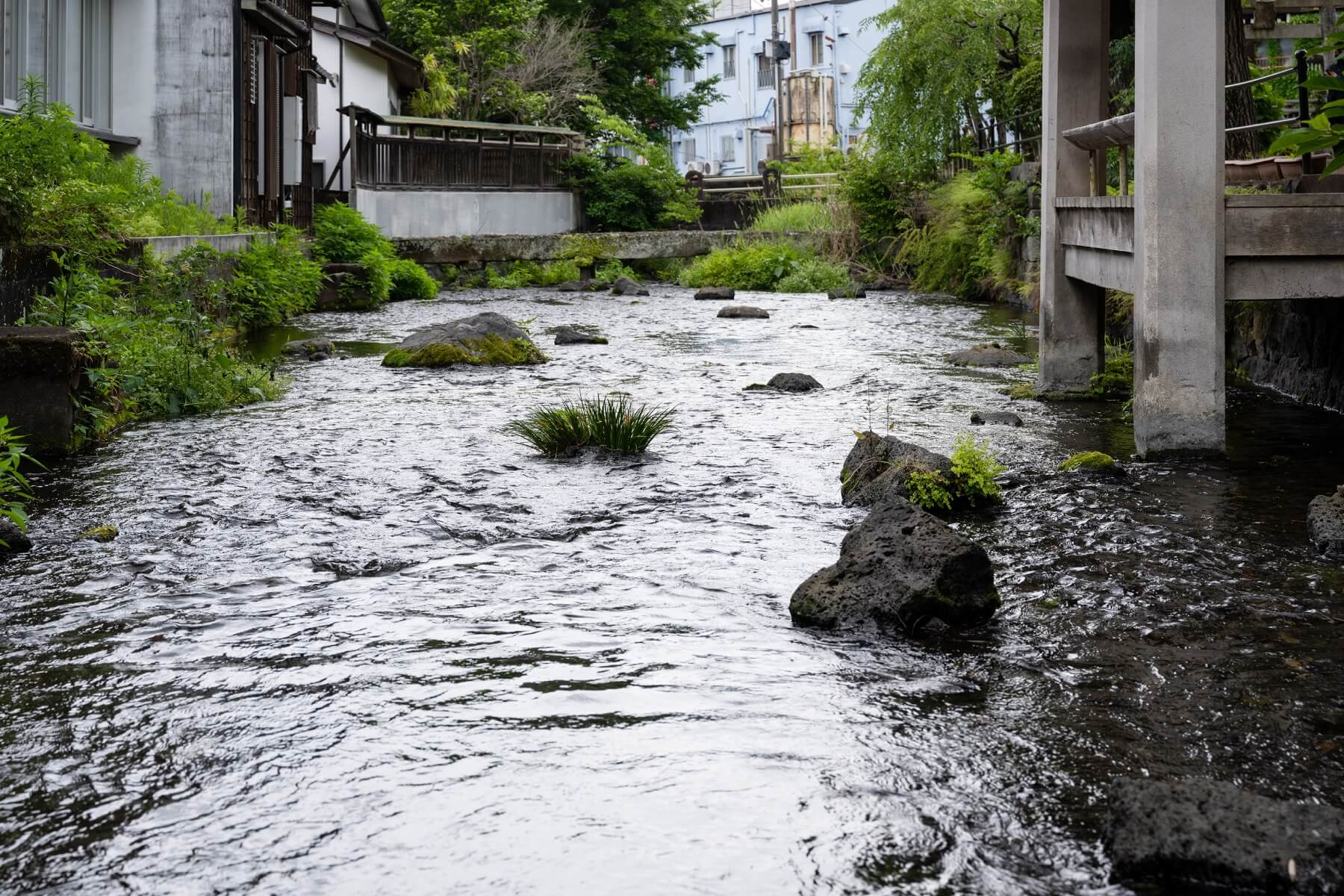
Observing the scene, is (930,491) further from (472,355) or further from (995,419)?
(472,355)

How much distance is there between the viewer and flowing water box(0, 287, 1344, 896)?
335 cm

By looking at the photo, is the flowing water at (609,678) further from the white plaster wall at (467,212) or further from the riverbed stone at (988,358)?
the white plaster wall at (467,212)

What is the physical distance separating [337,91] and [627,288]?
32.8 feet

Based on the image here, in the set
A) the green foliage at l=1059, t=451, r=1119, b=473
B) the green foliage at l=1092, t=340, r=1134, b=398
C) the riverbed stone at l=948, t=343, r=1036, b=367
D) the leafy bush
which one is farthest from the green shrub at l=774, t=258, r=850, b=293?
the leafy bush

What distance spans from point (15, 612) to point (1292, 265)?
21.0ft

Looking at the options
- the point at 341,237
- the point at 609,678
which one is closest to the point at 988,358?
the point at 609,678

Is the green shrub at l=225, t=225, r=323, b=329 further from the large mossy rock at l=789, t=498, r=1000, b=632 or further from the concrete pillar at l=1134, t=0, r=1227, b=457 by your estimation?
the large mossy rock at l=789, t=498, r=1000, b=632

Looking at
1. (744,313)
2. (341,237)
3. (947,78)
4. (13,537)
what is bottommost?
(13,537)

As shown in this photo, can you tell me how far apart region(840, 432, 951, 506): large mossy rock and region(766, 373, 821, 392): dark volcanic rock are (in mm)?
4062

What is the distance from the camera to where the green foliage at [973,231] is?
73.2 feet

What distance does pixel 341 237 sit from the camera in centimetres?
2295

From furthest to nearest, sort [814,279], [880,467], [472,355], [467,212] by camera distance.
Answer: [467,212], [814,279], [472,355], [880,467]

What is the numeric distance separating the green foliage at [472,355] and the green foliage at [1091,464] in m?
7.19

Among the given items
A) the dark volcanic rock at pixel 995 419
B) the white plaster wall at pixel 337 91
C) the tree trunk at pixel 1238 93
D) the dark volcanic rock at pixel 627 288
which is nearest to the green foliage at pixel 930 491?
the dark volcanic rock at pixel 995 419
